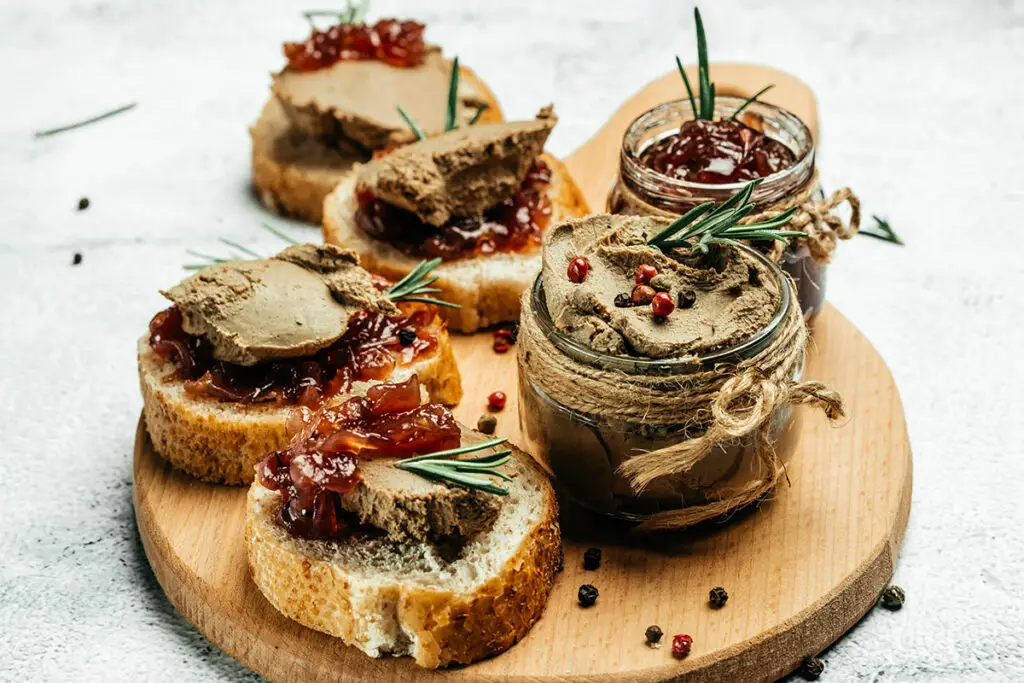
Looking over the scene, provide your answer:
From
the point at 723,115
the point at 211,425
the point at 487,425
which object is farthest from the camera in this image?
→ the point at 723,115

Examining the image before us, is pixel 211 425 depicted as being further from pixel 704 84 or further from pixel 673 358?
pixel 704 84

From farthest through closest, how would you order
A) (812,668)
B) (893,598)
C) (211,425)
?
(211,425), (893,598), (812,668)

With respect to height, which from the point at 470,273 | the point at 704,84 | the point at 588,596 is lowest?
the point at 588,596

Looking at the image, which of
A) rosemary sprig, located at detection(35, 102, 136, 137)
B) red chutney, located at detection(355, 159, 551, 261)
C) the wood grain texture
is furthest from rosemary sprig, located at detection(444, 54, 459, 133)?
rosemary sprig, located at detection(35, 102, 136, 137)

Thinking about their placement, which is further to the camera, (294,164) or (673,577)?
(294,164)

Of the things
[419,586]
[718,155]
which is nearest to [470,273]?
[718,155]

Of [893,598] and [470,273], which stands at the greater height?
[470,273]

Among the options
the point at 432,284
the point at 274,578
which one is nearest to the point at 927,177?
the point at 432,284
